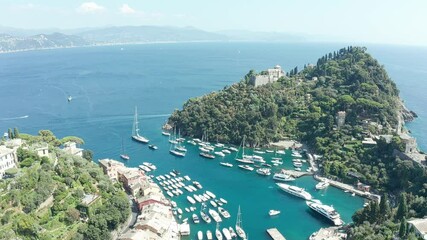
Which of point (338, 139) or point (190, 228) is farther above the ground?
point (338, 139)

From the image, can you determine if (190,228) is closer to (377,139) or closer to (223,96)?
(377,139)

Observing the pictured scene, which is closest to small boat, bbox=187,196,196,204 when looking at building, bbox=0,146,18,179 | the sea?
the sea

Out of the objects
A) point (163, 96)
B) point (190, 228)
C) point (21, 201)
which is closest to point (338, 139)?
point (190, 228)

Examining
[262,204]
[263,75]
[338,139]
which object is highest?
[263,75]

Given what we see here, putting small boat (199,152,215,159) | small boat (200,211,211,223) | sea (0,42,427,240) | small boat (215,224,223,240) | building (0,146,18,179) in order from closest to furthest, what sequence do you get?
small boat (215,224,223,240) < building (0,146,18,179) < small boat (200,211,211,223) < sea (0,42,427,240) < small boat (199,152,215,159)

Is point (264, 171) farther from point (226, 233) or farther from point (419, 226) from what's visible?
point (419, 226)

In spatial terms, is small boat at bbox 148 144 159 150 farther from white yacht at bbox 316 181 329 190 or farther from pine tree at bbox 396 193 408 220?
pine tree at bbox 396 193 408 220

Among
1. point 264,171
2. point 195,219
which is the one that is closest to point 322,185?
point 264,171
